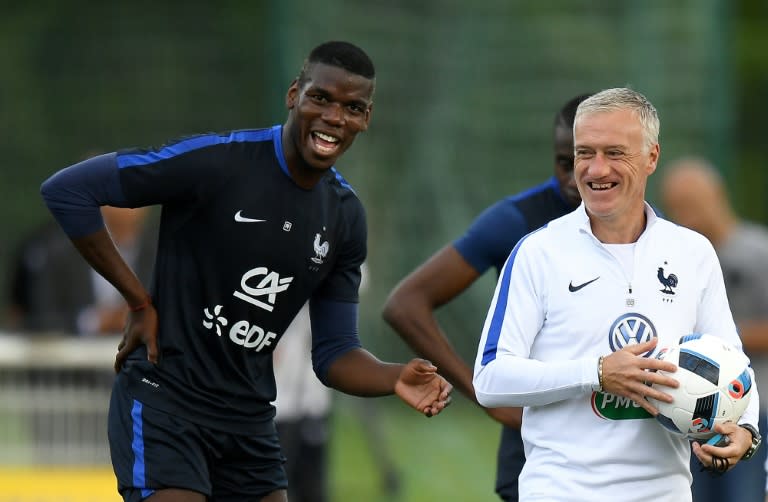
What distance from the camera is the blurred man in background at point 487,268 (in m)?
5.52

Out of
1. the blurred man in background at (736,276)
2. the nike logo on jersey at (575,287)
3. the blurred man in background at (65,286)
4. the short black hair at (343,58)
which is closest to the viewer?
the nike logo on jersey at (575,287)

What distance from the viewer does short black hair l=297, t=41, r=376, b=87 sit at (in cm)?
525

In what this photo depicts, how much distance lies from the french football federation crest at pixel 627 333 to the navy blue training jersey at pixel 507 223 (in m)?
1.06

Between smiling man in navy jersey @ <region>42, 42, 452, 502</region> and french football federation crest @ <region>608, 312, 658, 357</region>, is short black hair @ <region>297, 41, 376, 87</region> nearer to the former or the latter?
smiling man in navy jersey @ <region>42, 42, 452, 502</region>

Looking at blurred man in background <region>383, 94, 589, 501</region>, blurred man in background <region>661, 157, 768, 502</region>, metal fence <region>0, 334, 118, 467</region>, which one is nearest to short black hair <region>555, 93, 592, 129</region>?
blurred man in background <region>383, 94, 589, 501</region>

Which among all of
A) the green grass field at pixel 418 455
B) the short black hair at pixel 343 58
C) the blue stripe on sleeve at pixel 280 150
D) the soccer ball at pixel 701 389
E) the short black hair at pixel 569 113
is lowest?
the green grass field at pixel 418 455

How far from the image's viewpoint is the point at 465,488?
36.8 ft

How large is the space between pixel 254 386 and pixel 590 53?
6.30 m

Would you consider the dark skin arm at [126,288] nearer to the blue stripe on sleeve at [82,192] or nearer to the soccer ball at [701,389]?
the blue stripe on sleeve at [82,192]

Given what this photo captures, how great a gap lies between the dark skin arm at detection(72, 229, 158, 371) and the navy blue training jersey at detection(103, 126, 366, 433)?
1.8 inches

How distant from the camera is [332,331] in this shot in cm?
557

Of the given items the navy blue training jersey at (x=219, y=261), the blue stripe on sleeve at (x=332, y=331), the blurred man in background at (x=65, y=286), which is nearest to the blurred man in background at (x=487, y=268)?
the blue stripe on sleeve at (x=332, y=331)

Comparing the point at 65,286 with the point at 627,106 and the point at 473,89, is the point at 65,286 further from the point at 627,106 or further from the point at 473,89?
the point at 627,106

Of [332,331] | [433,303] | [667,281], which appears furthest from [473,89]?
[667,281]
